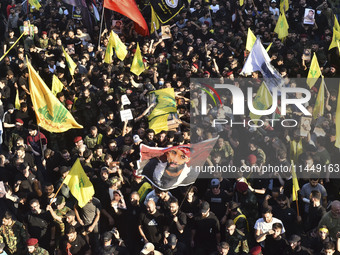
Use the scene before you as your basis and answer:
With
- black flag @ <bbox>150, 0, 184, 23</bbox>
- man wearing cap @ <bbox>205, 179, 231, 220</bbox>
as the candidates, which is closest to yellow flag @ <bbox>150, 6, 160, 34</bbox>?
black flag @ <bbox>150, 0, 184, 23</bbox>

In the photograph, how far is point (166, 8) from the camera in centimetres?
1730

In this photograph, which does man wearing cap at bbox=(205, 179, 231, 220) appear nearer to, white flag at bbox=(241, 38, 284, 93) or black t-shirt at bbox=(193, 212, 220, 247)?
black t-shirt at bbox=(193, 212, 220, 247)

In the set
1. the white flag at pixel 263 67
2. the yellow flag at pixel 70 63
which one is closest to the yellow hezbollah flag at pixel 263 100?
the white flag at pixel 263 67

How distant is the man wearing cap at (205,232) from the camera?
28.2 ft

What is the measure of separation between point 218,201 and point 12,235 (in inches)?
125

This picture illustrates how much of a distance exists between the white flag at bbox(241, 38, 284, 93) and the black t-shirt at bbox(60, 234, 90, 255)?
5579 mm

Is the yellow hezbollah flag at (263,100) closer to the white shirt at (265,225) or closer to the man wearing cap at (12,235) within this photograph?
the white shirt at (265,225)

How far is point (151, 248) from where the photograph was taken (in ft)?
26.1

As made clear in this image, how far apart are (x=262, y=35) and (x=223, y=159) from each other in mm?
7502

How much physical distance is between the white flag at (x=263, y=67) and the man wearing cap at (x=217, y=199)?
3613 millimetres

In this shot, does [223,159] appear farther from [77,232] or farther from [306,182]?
[77,232]

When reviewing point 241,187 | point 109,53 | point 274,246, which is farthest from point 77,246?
point 109,53

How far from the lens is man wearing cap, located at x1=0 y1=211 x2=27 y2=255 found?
8.48 meters

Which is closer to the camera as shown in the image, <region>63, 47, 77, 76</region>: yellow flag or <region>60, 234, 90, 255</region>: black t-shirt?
A: <region>60, 234, 90, 255</region>: black t-shirt
